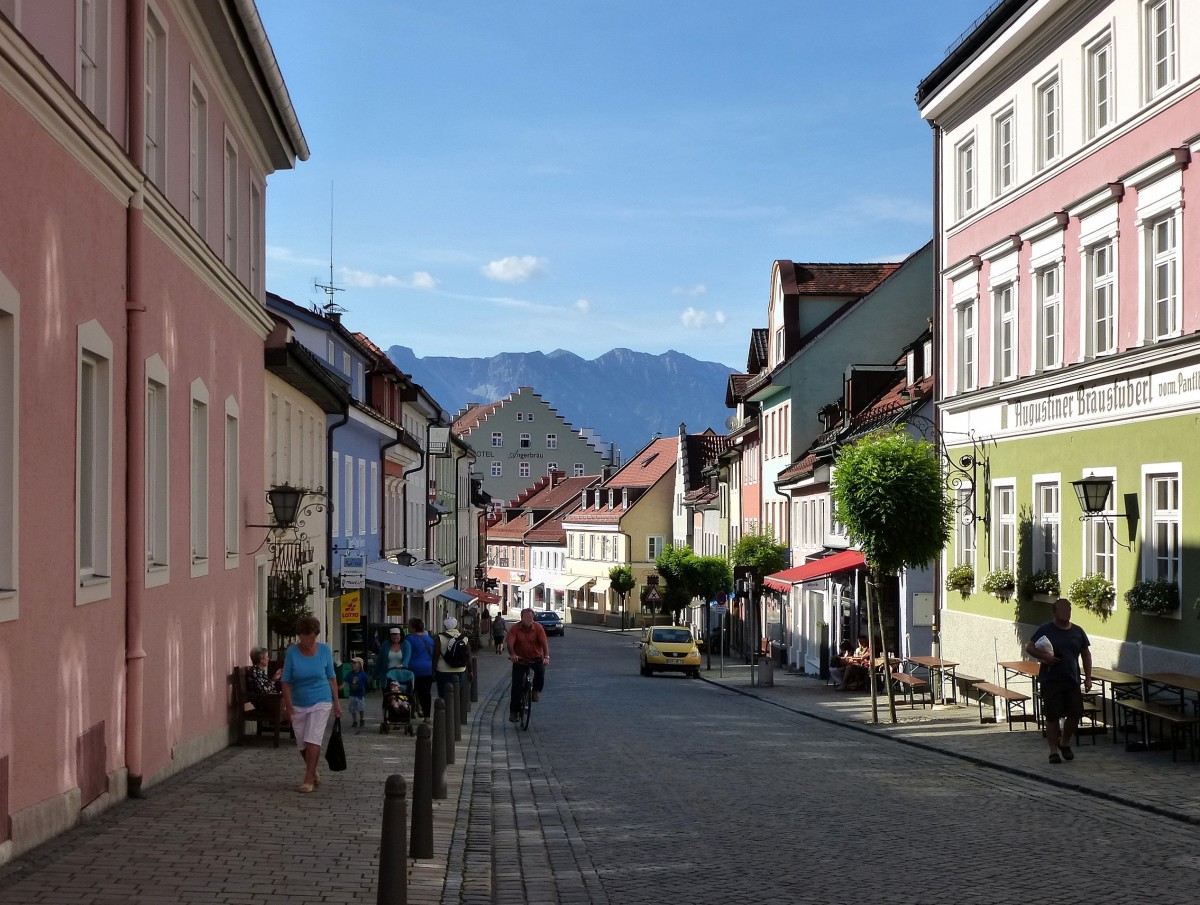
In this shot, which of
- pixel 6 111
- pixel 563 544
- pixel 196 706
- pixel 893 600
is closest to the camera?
pixel 6 111

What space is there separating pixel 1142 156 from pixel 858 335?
2953cm

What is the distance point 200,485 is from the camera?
645 inches

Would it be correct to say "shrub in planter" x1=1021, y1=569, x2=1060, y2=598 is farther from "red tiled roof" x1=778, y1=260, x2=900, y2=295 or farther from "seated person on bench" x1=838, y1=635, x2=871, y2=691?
"red tiled roof" x1=778, y1=260, x2=900, y2=295

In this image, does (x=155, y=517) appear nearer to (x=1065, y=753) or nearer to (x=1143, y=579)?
(x=1065, y=753)

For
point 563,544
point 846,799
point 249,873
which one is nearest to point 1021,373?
point 846,799

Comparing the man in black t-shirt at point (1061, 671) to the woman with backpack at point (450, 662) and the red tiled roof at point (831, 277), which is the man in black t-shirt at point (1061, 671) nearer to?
the woman with backpack at point (450, 662)

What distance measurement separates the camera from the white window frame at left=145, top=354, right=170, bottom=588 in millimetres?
13492

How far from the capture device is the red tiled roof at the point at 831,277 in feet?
163

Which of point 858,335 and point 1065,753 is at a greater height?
point 858,335

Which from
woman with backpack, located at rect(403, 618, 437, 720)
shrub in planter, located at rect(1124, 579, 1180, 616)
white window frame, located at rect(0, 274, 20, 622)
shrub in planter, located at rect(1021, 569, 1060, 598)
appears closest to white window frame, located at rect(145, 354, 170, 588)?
white window frame, located at rect(0, 274, 20, 622)

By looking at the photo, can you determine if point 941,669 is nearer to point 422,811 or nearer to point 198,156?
point 198,156

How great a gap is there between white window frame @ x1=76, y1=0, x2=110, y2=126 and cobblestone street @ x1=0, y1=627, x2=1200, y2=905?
5.12 m

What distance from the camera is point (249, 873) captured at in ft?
29.6

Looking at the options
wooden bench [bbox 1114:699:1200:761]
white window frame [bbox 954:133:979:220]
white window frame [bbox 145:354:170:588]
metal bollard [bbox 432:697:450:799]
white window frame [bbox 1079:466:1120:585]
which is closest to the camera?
metal bollard [bbox 432:697:450:799]
